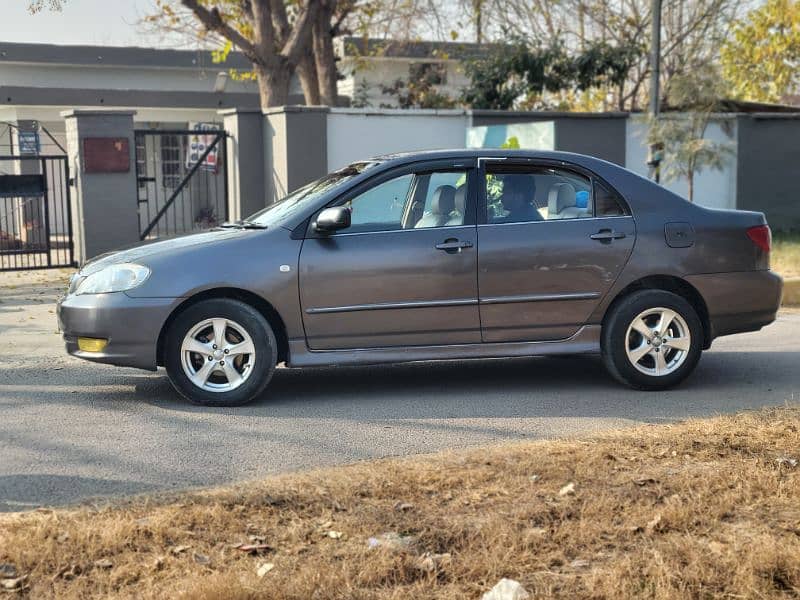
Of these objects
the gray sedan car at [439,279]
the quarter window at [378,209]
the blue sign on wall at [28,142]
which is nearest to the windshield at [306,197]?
the gray sedan car at [439,279]

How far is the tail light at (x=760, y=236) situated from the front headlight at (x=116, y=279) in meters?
4.18

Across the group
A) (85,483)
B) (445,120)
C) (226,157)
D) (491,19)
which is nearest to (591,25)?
(491,19)

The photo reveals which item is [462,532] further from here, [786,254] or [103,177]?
[786,254]

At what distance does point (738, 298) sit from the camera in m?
7.48

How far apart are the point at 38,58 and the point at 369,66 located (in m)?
8.39

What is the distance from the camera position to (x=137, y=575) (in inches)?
156

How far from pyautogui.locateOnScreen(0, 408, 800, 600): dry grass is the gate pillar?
1034 cm

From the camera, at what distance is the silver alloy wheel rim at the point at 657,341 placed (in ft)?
24.0

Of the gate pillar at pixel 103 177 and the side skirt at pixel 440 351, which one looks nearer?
the side skirt at pixel 440 351

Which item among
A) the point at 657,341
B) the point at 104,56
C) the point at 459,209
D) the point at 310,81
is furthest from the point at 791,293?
the point at 104,56

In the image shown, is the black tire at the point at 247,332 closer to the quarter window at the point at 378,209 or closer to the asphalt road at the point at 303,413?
the asphalt road at the point at 303,413

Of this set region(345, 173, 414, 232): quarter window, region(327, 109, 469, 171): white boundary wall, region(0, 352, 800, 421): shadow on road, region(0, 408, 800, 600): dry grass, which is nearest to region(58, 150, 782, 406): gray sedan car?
region(345, 173, 414, 232): quarter window

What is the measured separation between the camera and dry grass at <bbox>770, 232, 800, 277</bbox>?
13634 mm

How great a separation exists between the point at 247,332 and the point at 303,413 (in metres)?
0.63
